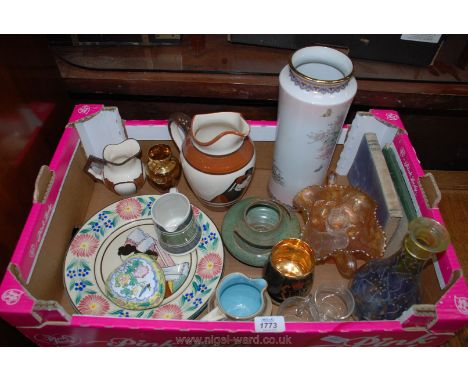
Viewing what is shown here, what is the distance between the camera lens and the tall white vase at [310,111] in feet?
2.42

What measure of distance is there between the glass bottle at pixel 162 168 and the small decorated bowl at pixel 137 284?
0.22 m

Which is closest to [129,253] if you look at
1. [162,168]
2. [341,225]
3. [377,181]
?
[162,168]

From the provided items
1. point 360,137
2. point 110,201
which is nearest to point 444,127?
point 360,137

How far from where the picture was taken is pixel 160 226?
32.5 inches

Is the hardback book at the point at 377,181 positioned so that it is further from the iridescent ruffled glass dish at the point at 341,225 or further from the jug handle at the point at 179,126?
the jug handle at the point at 179,126

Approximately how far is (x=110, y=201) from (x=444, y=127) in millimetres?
1154

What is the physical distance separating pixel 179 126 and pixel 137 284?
378mm

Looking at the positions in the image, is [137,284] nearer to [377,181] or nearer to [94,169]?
[94,169]

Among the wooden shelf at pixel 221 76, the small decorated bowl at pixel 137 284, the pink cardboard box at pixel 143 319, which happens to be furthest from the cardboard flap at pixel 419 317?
the wooden shelf at pixel 221 76

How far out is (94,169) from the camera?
3.18 feet

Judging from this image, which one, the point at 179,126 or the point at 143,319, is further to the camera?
the point at 179,126

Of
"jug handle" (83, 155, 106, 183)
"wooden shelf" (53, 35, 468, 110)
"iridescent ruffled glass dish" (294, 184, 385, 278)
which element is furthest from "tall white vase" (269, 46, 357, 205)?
"jug handle" (83, 155, 106, 183)

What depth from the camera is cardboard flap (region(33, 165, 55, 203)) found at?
2.60ft

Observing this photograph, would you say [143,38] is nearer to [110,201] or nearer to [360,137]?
[110,201]
